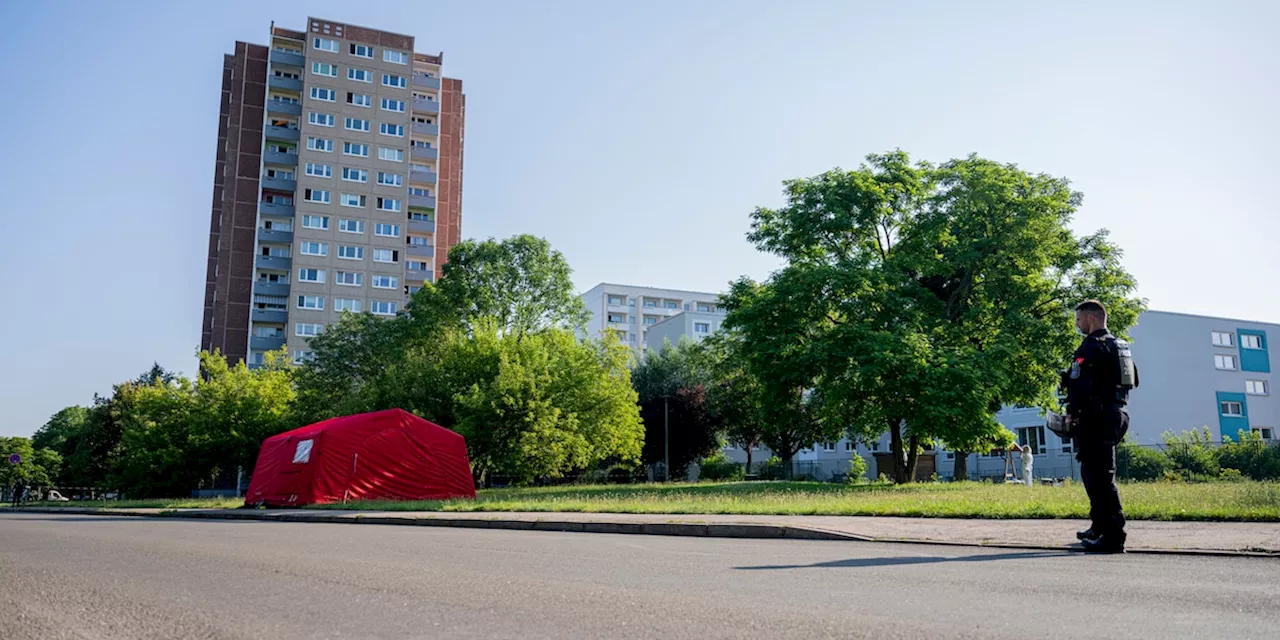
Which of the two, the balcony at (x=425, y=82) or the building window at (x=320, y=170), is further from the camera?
the balcony at (x=425, y=82)

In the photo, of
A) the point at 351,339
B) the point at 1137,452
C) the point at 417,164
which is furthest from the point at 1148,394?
the point at 417,164

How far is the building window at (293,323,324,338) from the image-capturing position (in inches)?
2921

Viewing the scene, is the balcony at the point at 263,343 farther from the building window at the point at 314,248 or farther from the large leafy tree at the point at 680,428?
the large leafy tree at the point at 680,428

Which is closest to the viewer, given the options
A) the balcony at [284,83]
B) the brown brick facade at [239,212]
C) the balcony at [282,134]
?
the brown brick facade at [239,212]

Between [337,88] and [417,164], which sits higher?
[337,88]

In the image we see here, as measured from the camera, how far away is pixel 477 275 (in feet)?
171

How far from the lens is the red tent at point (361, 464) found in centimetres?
2434

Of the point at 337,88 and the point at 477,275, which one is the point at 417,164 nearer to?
the point at 337,88

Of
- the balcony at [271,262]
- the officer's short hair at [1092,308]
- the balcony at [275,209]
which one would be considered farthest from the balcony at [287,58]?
the officer's short hair at [1092,308]

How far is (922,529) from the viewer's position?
32.7 feet

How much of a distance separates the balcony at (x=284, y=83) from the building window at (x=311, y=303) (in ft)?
64.6

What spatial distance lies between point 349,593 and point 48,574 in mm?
3612

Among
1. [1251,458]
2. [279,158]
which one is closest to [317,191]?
[279,158]

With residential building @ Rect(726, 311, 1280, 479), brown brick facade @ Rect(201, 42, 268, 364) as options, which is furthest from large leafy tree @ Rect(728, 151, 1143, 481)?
brown brick facade @ Rect(201, 42, 268, 364)
